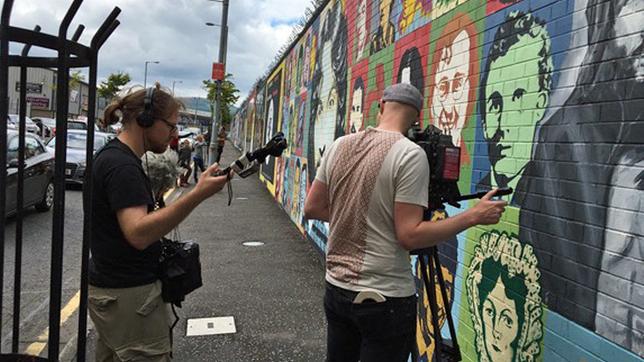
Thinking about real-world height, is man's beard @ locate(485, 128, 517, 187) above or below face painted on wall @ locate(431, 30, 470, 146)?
below

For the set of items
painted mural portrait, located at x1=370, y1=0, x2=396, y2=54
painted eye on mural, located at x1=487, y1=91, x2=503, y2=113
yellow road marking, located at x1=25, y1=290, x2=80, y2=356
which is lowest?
yellow road marking, located at x1=25, y1=290, x2=80, y2=356

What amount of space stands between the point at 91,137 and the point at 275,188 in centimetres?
1092

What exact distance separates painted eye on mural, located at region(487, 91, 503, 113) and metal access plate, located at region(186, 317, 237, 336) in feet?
9.44

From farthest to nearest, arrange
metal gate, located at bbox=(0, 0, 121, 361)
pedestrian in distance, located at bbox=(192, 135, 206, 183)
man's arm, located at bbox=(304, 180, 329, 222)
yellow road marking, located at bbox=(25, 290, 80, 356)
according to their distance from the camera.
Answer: pedestrian in distance, located at bbox=(192, 135, 206, 183) → yellow road marking, located at bbox=(25, 290, 80, 356) → man's arm, located at bbox=(304, 180, 329, 222) → metal gate, located at bbox=(0, 0, 121, 361)

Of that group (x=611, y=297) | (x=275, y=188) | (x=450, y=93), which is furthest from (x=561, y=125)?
(x=275, y=188)

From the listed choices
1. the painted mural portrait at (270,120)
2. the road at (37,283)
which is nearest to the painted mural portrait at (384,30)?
the road at (37,283)

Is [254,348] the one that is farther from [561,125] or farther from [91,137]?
[561,125]

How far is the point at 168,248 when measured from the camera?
2.34 meters

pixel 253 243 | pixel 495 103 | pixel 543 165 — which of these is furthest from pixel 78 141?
pixel 543 165

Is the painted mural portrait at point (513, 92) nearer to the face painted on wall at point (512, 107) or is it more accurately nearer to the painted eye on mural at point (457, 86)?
the face painted on wall at point (512, 107)

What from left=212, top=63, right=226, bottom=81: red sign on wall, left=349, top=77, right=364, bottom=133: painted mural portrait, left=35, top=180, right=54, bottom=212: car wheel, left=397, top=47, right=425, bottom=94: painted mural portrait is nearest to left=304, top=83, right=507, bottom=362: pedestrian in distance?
left=397, top=47, right=425, bottom=94: painted mural portrait

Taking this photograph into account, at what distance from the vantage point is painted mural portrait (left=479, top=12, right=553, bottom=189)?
2.54m

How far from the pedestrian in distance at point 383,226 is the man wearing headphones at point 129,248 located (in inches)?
30.5

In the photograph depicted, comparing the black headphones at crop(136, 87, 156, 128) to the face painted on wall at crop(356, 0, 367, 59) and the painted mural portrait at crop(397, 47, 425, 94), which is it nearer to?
the painted mural portrait at crop(397, 47, 425, 94)
